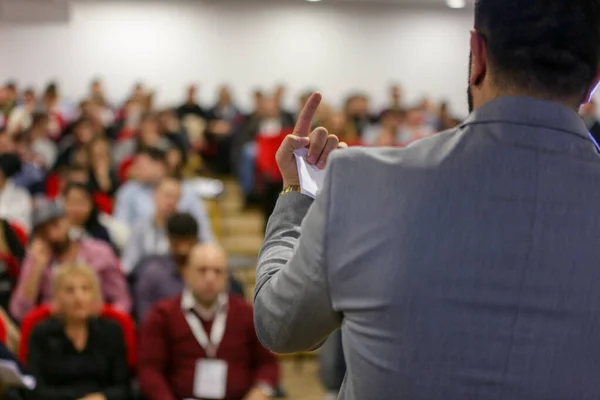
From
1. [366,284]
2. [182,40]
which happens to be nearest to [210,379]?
[366,284]

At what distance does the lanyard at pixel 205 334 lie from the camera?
3.53m

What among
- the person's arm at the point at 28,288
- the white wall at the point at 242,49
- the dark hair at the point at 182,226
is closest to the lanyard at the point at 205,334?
the dark hair at the point at 182,226

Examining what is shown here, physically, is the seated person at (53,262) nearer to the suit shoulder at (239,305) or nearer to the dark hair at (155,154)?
the suit shoulder at (239,305)

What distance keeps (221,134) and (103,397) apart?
678cm

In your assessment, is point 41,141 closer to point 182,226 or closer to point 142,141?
point 142,141

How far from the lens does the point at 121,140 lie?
27.1 feet

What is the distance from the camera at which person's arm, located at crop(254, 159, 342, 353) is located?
34.8 inches

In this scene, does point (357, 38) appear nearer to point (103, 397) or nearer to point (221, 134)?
point (221, 134)

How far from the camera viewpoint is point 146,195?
19.2ft

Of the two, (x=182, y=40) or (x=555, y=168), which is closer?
A: (x=555, y=168)

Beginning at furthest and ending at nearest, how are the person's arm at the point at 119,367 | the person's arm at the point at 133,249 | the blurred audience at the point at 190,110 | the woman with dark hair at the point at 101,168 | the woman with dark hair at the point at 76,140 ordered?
the blurred audience at the point at 190,110 < the woman with dark hair at the point at 76,140 < the woman with dark hair at the point at 101,168 < the person's arm at the point at 133,249 < the person's arm at the point at 119,367

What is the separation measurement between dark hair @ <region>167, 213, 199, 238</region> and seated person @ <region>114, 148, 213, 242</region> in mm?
1137

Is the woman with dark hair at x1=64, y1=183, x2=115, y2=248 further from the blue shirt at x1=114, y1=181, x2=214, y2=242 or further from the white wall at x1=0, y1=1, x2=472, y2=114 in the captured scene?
the white wall at x1=0, y1=1, x2=472, y2=114

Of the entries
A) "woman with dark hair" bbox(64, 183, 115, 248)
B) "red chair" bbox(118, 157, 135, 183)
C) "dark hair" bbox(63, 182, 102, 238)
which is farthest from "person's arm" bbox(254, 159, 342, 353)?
"red chair" bbox(118, 157, 135, 183)
